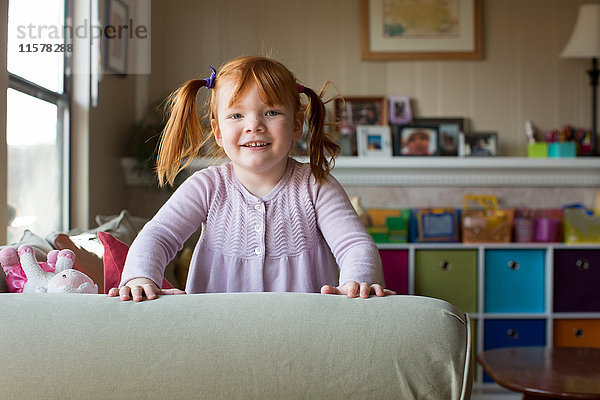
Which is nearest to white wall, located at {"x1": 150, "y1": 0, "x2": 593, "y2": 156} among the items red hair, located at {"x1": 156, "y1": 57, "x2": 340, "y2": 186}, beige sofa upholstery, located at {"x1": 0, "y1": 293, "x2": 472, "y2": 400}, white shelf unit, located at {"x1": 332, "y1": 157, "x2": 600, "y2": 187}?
white shelf unit, located at {"x1": 332, "y1": 157, "x2": 600, "y2": 187}

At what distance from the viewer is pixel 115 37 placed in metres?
3.08

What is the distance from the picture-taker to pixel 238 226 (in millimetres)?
1410

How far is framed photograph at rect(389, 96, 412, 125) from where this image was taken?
3.53m

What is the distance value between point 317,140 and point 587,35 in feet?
7.95

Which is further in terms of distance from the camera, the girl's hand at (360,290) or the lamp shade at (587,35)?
the lamp shade at (587,35)

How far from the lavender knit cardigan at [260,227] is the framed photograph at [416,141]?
6.86 feet

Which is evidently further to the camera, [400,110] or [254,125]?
[400,110]

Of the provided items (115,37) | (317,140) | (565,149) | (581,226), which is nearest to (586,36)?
(565,149)

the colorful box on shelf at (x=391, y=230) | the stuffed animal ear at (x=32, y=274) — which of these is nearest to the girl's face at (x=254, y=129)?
the stuffed animal ear at (x=32, y=274)

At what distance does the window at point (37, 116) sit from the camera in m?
2.25

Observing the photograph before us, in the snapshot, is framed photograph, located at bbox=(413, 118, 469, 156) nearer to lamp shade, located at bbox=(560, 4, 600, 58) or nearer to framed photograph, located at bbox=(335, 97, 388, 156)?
framed photograph, located at bbox=(335, 97, 388, 156)

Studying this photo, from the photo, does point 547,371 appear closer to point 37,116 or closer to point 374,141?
point 374,141

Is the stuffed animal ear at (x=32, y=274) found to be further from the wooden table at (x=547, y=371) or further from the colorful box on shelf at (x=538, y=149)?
the colorful box on shelf at (x=538, y=149)

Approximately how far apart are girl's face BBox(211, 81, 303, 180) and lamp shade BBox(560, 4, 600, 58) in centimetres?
249
